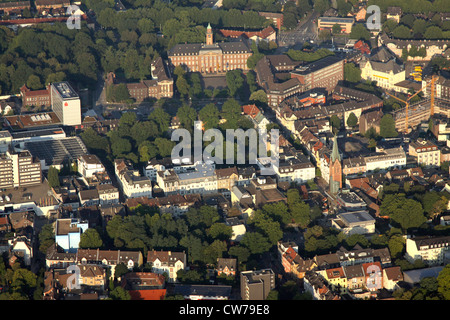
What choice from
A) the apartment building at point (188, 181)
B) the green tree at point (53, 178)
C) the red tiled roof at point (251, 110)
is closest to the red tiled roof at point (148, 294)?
the apartment building at point (188, 181)

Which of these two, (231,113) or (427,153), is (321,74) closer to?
(231,113)

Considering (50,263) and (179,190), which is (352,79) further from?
(50,263)

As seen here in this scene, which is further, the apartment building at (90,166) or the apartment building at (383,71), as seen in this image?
the apartment building at (383,71)

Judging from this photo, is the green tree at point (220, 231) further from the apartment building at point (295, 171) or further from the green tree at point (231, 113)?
the green tree at point (231, 113)

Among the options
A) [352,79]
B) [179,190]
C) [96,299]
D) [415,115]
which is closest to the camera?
[96,299]

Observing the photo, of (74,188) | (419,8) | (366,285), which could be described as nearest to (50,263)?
(74,188)
